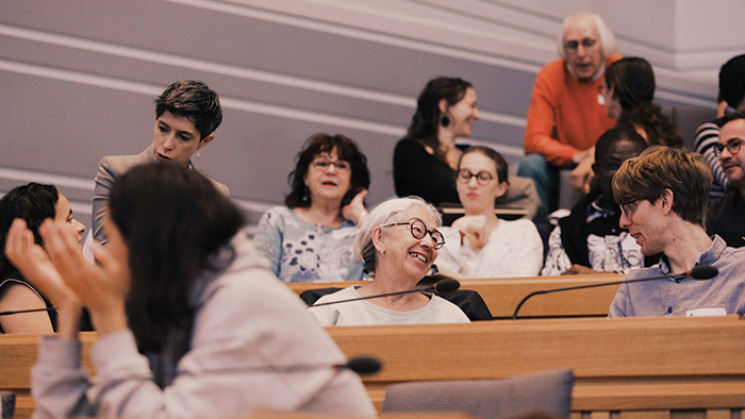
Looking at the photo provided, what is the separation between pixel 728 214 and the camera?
10.6 feet

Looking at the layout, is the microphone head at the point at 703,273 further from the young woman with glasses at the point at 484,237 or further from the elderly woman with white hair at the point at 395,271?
the young woman with glasses at the point at 484,237

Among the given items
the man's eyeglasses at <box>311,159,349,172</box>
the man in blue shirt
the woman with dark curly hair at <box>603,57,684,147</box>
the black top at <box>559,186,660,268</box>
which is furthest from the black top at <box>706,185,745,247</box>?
the man's eyeglasses at <box>311,159,349,172</box>

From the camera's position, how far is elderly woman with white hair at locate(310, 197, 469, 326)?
8.02ft

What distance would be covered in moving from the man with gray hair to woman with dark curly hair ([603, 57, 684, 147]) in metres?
0.36

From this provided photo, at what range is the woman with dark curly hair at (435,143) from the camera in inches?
153

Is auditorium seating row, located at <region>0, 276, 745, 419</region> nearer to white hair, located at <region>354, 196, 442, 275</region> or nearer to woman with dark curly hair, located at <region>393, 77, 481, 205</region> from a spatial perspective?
white hair, located at <region>354, 196, 442, 275</region>

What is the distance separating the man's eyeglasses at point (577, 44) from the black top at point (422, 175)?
0.85 m

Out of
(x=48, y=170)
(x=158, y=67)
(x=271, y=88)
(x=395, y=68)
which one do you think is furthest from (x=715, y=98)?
(x=48, y=170)

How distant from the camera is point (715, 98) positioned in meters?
5.59

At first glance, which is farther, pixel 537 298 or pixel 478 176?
pixel 478 176

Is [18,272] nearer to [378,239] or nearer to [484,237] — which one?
[378,239]

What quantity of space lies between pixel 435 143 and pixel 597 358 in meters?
2.21

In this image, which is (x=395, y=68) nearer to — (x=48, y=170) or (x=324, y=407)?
(x=48, y=170)

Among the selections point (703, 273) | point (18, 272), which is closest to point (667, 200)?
point (703, 273)
